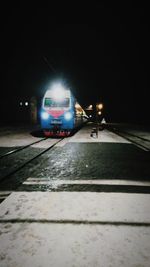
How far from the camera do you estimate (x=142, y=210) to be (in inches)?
160

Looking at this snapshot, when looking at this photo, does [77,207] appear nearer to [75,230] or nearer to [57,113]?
[75,230]

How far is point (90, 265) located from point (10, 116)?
34884 millimetres

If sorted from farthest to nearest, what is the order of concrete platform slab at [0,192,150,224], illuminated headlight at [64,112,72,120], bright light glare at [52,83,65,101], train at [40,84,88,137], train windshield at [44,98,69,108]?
1. bright light glare at [52,83,65,101]
2. train windshield at [44,98,69,108]
3. illuminated headlight at [64,112,72,120]
4. train at [40,84,88,137]
5. concrete platform slab at [0,192,150,224]

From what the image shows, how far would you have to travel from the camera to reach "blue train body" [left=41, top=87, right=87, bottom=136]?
1552 centimetres

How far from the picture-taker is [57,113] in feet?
51.3

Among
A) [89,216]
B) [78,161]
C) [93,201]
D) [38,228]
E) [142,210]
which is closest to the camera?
[38,228]

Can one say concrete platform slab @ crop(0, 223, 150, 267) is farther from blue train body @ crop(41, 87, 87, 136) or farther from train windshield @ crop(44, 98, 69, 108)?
train windshield @ crop(44, 98, 69, 108)

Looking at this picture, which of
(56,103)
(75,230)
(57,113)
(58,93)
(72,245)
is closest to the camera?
(72,245)

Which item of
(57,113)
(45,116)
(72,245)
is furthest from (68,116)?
(72,245)

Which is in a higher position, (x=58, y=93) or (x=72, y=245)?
(x=58, y=93)

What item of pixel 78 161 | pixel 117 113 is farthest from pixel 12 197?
pixel 117 113

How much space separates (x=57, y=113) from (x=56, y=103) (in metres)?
0.82

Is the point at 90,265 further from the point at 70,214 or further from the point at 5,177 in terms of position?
the point at 5,177

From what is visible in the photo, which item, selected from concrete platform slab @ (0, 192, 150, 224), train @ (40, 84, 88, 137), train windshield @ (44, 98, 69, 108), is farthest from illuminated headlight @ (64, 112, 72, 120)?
concrete platform slab @ (0, 192, 150, 224)
